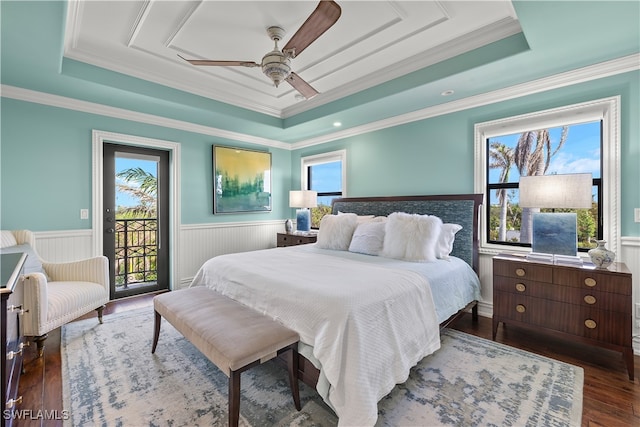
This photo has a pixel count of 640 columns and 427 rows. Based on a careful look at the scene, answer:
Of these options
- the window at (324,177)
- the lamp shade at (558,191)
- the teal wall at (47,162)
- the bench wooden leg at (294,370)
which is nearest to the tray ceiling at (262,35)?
the teal wall at (47,162)

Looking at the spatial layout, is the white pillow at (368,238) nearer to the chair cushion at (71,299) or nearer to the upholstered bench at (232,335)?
the upholstered bench at (232,335)

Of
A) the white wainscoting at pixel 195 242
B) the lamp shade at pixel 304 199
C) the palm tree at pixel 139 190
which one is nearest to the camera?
the white wainscoting at pixel 195 242

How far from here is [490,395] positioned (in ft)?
6.11

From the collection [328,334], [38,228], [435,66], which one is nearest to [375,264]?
[328,334]

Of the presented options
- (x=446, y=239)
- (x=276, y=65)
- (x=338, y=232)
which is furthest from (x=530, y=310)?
(x=276, y=65)

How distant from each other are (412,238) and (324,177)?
273cm

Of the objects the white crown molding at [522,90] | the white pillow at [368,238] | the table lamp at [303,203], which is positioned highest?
the white crown molding at [522,90]

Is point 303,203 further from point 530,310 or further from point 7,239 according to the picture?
point 7,239

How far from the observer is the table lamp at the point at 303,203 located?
484 centimetres

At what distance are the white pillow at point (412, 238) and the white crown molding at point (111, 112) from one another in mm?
3207

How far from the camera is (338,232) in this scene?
11.5ft

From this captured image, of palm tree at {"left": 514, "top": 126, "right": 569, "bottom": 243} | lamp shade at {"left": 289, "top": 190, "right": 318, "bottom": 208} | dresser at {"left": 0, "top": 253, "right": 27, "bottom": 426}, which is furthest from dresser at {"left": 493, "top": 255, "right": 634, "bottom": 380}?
dresser at {"left": 0, "top": 253, "right": 27, "bottom": 426}

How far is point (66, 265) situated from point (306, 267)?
253 cm

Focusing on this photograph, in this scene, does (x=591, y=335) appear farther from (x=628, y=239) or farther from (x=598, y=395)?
(x=628, y=239)
